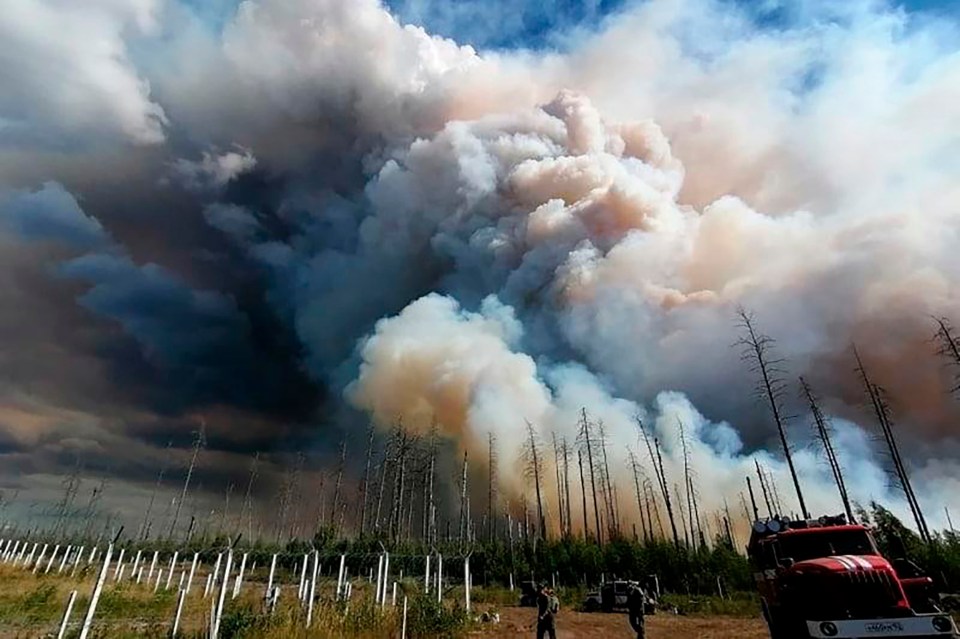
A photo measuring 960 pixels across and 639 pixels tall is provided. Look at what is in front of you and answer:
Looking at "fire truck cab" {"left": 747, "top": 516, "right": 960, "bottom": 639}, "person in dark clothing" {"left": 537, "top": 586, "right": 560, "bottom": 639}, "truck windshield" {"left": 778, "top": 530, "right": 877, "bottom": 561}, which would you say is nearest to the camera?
"fire truck cab" {"left": 747, "top": 516, "right": 960, "bottom": 639}

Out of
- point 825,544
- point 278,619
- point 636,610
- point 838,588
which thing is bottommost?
point 278,619

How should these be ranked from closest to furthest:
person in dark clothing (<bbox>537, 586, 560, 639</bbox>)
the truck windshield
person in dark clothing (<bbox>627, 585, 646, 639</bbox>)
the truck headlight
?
the truck headlight, the truck windshield, person in dark clothing (<bbox>537, 586, 560, 639</bbox>), person in dark clothing (<bbox>627, 585, 646, 639</bbox>)

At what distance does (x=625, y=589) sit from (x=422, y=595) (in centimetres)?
2534

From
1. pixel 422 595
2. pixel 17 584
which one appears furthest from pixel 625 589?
pixel 17 584

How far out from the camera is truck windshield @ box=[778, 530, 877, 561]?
510 inches

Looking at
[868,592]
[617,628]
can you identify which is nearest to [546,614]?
[868,592]

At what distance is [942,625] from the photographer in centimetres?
1002

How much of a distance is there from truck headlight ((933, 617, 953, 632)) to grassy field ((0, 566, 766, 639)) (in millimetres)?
12625

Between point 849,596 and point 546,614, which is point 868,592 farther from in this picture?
point 546,614

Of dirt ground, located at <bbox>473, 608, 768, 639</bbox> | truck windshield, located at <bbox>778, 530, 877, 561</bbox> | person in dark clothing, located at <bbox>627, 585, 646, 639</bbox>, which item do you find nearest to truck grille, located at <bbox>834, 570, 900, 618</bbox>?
truck windshield, located at <bbox>778, 530, 877, 561</bbox>

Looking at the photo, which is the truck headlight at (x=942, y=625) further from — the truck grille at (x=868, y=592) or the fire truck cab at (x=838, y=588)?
the truck grille at (x=868, y=592)

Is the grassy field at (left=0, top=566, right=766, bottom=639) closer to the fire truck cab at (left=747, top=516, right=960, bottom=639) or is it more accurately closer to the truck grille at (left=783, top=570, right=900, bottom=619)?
the fire truck cab at (left=747, top=516, right=960, bottom=639)

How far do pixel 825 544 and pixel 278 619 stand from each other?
14.0m

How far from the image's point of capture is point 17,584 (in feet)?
90.9
